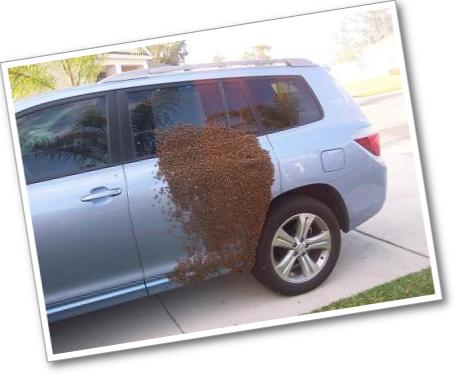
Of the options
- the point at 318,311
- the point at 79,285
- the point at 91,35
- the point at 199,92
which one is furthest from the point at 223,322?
the point at 91,35

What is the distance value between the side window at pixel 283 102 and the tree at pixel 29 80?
1217 millimetres

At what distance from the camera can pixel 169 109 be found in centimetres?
281

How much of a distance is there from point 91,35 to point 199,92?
725 millimetres

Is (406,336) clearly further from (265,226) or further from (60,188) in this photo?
(60,188)

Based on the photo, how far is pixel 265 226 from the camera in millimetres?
2934

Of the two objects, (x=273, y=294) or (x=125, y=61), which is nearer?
(x=125, y=61)

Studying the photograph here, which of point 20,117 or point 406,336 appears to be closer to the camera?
point 20,117

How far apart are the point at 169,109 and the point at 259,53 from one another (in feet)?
2.18

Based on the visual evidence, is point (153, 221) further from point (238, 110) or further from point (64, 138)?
point (238, 110)

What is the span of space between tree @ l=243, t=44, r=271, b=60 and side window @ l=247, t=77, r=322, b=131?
0.13 m

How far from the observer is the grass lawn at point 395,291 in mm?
2973

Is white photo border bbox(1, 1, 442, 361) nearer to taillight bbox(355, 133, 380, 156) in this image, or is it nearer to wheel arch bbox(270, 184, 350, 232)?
taillight bbox(355, 133, 380, 156)

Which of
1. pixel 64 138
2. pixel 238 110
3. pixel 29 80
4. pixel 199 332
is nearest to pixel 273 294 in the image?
pixel 199 332

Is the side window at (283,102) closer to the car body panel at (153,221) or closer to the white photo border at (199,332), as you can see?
the car body panel at (153,221)
